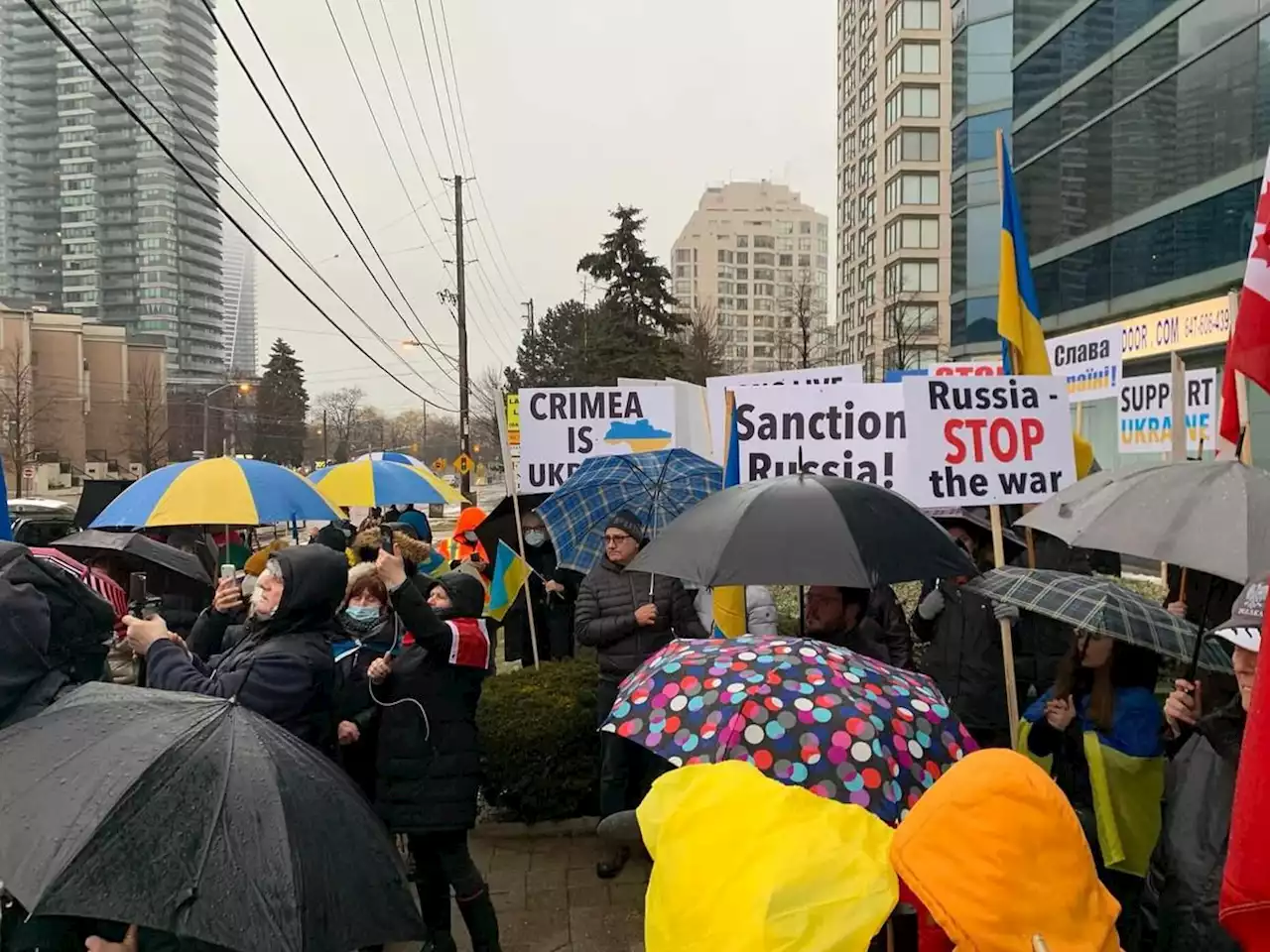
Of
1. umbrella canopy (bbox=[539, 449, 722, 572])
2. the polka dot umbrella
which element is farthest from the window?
the polka dot umbrella

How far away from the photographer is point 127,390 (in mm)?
74875

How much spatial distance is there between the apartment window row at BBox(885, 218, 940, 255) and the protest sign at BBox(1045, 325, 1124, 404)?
68.7m

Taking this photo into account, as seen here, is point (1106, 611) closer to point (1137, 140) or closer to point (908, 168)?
point (1137, 140)

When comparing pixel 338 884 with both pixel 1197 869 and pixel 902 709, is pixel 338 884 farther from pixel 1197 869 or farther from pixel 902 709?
pixel 1197 869

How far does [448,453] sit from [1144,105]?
8192 cm

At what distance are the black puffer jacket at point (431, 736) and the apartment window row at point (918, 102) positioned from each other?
76.7m

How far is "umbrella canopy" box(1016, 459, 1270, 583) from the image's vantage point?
2.89 m

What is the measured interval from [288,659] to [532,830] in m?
2.85

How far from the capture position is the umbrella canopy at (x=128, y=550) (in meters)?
4.98

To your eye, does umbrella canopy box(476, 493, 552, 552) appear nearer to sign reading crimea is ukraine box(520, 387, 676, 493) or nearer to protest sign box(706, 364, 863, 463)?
sign reading crimea is ukraine box(520, 387, 676, 493)

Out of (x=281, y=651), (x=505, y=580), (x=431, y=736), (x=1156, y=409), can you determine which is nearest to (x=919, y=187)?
(x=1156, y=409)

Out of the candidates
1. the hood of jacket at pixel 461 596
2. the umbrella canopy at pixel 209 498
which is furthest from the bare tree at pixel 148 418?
the hood of jacket at pixel 461 596

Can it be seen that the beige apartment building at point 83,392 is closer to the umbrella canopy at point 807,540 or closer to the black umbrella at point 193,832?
the umbrella canopy at point 807,540

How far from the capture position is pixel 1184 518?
10.3 feet
